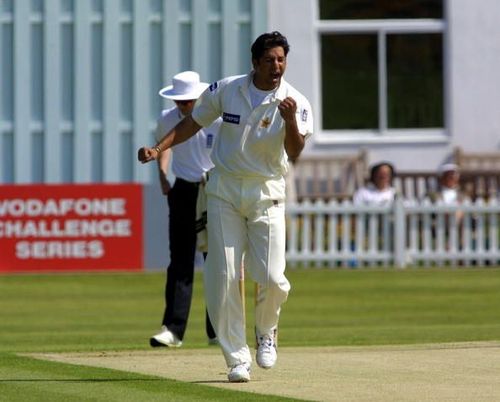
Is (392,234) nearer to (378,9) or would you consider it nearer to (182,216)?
(378,9)

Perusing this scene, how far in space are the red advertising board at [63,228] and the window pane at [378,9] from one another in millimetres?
5918

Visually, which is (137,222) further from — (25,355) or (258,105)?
(258,105)

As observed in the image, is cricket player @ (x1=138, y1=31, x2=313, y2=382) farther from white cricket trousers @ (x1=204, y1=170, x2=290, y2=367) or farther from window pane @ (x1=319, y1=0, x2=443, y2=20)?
window pane @ (x1=319, y1=0, x2=443, y2=20)

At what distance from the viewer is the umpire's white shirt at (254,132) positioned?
991cm

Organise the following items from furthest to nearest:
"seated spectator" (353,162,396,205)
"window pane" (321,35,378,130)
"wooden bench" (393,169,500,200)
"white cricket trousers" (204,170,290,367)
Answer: "window pane" (321,35,378,130), "wooden bench" (393,169,500,200), "seated spectator" (353,162,396,205), "white cricket trousers" (204,170,290,367)

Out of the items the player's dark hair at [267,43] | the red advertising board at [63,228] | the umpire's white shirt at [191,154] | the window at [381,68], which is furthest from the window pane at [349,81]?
the player's dark hair at [267,43]

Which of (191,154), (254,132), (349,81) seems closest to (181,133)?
(254,132)

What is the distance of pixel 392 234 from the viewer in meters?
21.9

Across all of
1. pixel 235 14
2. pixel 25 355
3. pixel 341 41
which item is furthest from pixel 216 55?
pixel 25 355

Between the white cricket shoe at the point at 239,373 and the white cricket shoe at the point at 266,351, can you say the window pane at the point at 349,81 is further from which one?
the white cricket shoe at the point at 239,373

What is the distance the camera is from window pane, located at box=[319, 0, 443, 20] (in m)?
25.9

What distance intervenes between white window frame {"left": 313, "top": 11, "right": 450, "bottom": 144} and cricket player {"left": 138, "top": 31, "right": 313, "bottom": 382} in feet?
52.2

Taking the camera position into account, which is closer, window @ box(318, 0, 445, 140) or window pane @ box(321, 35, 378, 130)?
window @ box(318, 0, 445, 140)

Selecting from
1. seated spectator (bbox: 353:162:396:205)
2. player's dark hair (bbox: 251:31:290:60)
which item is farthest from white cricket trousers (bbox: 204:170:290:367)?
seated spectator (bbox: 353:162:396:205)
